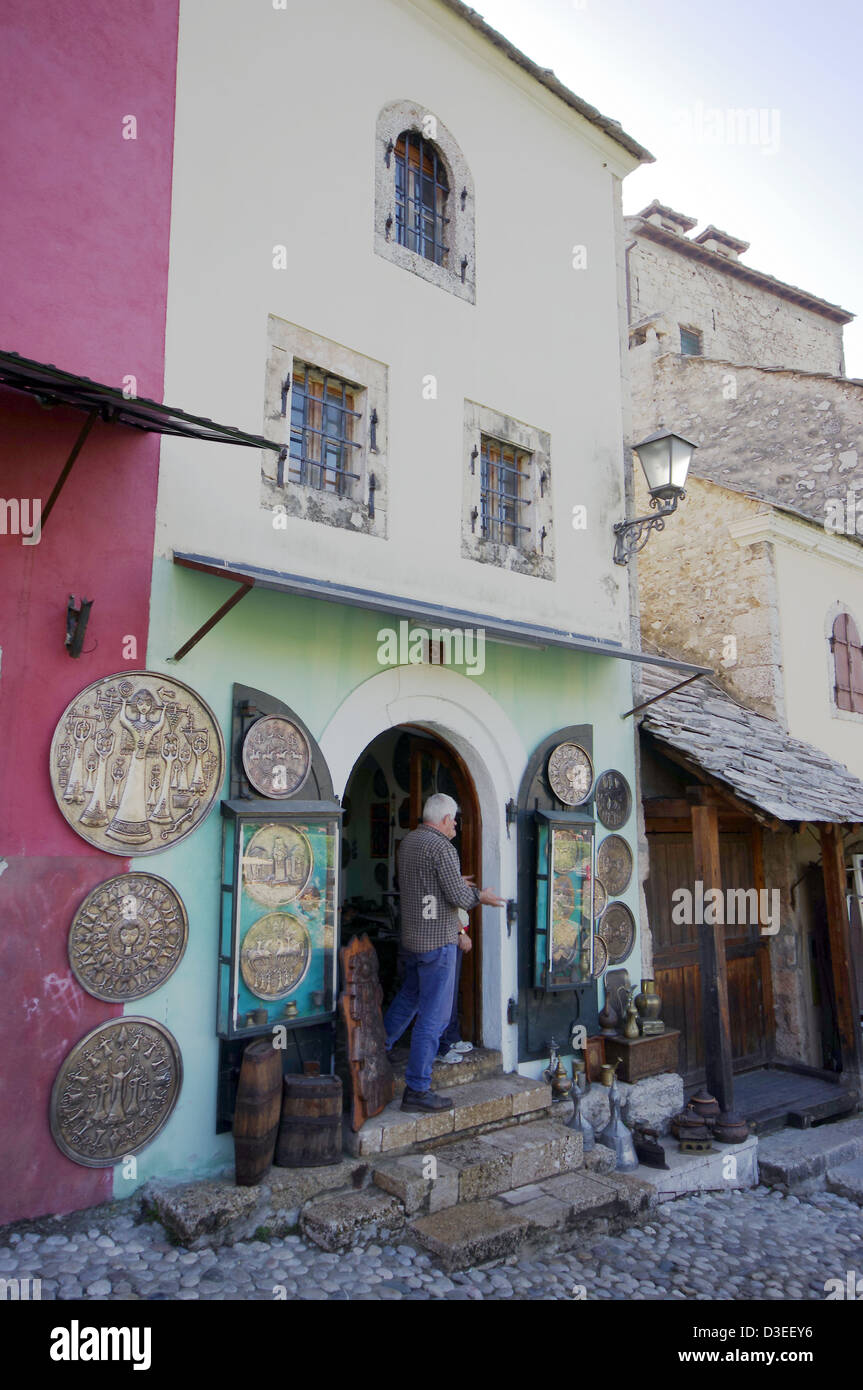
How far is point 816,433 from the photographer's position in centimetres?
1228

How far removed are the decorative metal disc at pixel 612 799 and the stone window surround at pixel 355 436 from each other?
107 inches

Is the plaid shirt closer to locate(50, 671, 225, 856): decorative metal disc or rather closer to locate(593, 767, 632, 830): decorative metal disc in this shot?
locate(50, 671, 225, 856): decorative metal disc

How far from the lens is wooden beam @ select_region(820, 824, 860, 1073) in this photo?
838 cm

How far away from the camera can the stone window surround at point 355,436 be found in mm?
5367

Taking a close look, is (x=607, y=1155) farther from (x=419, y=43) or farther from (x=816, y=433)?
(x=816, y=433)

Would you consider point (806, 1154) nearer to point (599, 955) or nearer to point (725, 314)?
point (599, 955)

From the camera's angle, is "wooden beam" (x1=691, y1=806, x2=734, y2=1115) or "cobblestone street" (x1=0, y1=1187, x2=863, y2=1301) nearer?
"cobblestone street" (x1=0, y1=1187, x2=863, y2=1301)

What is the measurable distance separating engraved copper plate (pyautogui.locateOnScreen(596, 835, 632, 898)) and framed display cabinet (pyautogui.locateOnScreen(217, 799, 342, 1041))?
2.56m

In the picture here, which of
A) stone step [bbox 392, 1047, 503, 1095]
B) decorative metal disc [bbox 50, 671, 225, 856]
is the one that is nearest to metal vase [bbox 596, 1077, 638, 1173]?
stone step [bbox 392, 1047, 503, 1095]

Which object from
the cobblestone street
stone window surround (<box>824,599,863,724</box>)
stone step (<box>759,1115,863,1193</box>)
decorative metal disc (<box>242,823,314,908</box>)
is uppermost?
stone window surround (<box>824,599,863,724</box>)

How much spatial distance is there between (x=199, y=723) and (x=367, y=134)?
438 cm

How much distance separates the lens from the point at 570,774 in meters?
6.77

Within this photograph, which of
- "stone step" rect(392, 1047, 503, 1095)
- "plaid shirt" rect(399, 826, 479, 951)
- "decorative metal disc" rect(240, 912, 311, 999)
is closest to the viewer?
"decorative metal disc" rect(240, 912, 311, 999)

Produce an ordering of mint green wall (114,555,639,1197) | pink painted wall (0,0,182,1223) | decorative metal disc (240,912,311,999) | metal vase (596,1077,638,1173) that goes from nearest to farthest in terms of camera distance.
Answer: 1. pink painted wall (0,0,182,1223)
2. mint green wall (114,555,639,1197)
3. decorative metal disc (240,912,311,999)
4. metal vase (596,1077,638,1173)
